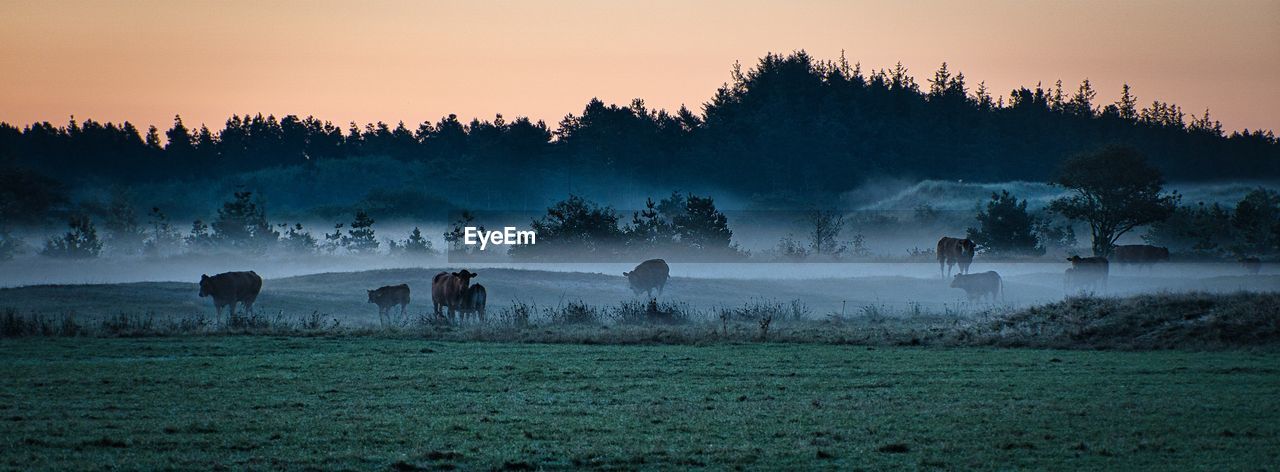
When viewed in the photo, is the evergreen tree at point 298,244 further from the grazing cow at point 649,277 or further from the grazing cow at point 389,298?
the grazing cow at point 389,298

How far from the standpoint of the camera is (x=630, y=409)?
15781 millimetres

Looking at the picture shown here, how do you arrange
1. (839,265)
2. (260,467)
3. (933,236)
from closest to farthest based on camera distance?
(260,467), (839,265), (933,236)

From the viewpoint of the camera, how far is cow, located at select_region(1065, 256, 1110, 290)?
52.0 metres

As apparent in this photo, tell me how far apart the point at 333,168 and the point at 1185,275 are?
9293 centimetres

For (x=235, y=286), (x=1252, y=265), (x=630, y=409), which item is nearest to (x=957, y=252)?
(x=1252, y=265)

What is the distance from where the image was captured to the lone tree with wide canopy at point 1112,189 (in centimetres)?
6525

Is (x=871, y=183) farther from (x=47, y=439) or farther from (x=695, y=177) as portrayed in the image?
(x=47, y=439)

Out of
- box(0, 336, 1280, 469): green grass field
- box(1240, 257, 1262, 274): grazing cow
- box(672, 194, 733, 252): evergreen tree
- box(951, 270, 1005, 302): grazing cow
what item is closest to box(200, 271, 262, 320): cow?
box(0, 336, 1280, 469): green grass field

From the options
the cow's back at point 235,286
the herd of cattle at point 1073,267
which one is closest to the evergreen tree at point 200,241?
the cow's back at point 235,286

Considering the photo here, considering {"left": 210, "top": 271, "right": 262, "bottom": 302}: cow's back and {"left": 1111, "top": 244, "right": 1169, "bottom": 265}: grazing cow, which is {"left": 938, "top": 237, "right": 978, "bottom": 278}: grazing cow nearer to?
{"left": 1111, "top": 244, "right": 1169, "bottom": 265}: grazing cow

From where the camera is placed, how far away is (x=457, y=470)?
1171 centimetres

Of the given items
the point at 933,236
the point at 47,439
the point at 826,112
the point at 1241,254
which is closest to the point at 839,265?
the point at 1241,254

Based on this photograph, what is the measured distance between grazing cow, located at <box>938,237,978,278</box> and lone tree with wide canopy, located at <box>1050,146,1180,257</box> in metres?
13.2

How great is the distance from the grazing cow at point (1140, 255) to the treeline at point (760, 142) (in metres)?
57.3
